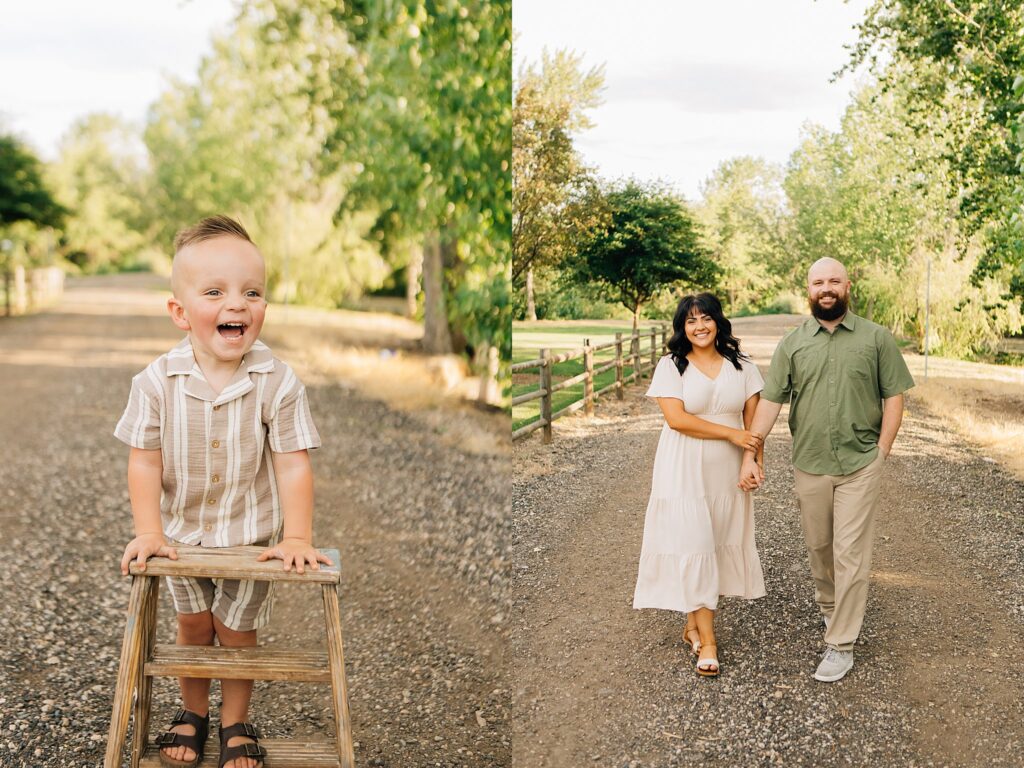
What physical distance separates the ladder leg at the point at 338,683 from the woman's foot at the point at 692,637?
946mm

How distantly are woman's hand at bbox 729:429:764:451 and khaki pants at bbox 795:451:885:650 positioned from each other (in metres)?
0.15

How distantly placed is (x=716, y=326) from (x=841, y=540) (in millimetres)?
674

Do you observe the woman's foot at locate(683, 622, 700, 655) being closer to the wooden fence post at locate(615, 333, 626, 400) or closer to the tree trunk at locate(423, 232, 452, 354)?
the wooden fence post at locate(615, 333, 626, 400)

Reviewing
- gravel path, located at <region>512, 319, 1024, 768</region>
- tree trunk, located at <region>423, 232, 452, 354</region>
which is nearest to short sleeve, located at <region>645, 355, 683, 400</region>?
gravel path, located at <region>512, 319, 1024, 768</region>

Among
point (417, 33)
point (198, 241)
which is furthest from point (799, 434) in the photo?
point (417, 33)

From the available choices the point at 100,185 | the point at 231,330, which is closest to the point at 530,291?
the point at 231,330

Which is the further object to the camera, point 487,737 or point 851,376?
point 487,737

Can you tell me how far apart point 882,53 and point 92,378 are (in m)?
16.8

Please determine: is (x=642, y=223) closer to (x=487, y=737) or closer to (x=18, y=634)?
(x=487, y=737)

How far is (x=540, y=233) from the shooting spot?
9.48 ft

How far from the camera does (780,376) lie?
8.72 feet

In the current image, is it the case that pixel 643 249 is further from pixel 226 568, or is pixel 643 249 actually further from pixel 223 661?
pixel 223 661

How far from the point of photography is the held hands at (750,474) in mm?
2746

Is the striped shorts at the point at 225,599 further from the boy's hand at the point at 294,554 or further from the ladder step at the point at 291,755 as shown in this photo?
the ladder step at the point at 291,755
